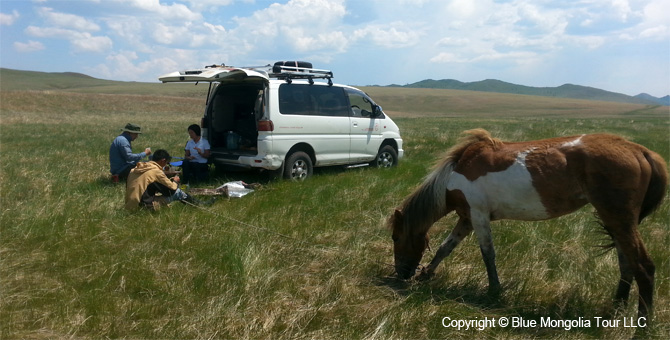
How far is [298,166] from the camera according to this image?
30.3ft

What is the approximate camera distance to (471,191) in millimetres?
4352

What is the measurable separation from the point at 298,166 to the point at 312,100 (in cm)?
130

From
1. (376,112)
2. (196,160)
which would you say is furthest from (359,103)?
(196,160)

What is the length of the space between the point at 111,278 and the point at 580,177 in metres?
4.09

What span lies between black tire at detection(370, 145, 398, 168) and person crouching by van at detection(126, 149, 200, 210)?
4.82 m

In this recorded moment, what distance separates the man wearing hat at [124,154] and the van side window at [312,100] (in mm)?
2557

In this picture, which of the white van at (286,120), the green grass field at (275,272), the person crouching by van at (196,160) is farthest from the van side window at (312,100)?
the green grass field at (275,272)

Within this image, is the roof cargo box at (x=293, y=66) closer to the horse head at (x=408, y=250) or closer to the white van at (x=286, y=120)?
the white van at (x=286, y=120)

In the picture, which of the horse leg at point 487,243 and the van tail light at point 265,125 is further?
the van tail light at point 265,125

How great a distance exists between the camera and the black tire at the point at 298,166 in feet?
29.5

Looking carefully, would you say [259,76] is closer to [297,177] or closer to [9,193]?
[297,177]

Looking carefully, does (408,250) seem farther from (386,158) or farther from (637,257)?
(386,158)

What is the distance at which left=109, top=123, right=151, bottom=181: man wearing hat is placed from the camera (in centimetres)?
857

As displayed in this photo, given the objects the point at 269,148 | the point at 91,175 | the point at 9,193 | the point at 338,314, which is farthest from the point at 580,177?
the point at 91,175
